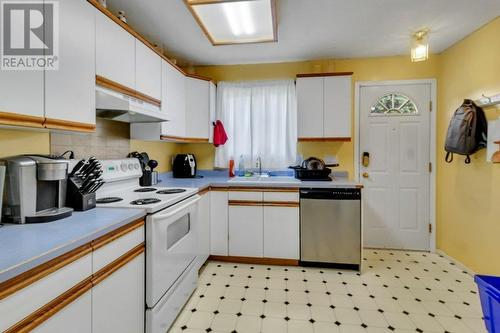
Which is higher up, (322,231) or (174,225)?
(174,225)

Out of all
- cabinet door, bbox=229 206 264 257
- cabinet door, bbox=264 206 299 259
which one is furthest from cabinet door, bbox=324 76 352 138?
cabinet door, bbox=229 206 264 257

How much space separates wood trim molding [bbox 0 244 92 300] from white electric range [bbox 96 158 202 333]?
51 cm

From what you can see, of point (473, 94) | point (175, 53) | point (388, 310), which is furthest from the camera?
point (175, 53)

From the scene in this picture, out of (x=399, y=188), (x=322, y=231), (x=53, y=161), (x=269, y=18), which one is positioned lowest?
(x=322, y=231)

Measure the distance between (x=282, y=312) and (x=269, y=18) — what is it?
2.38m

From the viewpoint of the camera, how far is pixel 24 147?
1474mm

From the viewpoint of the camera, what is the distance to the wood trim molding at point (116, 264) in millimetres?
1137

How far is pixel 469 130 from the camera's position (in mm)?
2350

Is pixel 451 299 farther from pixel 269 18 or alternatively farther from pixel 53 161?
pixel 53 161

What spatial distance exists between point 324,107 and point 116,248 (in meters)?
2.55

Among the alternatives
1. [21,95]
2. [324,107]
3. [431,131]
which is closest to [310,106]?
[324,107]

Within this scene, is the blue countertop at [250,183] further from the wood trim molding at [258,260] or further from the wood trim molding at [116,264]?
the wood trim molding at [116,264]

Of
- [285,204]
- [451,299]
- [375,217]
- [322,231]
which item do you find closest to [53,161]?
[285,204]

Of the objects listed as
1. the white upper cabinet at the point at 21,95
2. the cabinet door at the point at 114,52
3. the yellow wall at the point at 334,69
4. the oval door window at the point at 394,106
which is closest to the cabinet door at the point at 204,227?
the yellow wall at the point at 334,69
